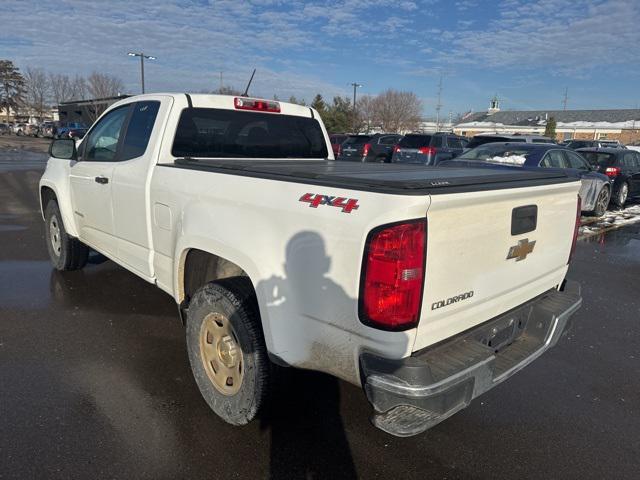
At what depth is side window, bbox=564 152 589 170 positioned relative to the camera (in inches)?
419

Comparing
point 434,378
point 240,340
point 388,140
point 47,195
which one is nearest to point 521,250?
point 434,378

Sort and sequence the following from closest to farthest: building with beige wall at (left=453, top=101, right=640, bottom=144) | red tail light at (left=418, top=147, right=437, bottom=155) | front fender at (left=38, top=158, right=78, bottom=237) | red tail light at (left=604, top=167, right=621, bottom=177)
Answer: front fender at (left=38, top=158, right=78, bottom=237), red tail light at (left=604, top=167, right=621, bottom=177), red tail light at (left=418, top=147, right=437, bottom=155), building with beige wall at (left=453, top=101, right=640, bottom=144)

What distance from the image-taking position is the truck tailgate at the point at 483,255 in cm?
217

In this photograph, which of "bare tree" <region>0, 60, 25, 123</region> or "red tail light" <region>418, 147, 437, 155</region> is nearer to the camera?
"red tail light" <region>418, 147, 437, 155</region>

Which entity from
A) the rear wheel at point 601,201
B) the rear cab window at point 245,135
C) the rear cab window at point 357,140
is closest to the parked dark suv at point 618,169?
the rear wheel at point 601,201

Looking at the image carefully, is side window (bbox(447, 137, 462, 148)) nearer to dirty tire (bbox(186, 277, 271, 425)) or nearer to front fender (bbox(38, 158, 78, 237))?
front fender (bbox(38, 158, 78, 237))

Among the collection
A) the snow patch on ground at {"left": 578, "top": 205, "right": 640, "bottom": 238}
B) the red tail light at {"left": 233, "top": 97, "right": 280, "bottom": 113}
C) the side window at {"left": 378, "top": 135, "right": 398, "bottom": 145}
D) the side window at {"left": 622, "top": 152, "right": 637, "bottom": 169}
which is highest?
the red tail light at {"left": 233, "top": 97, "right": 280, "bottom": 113}

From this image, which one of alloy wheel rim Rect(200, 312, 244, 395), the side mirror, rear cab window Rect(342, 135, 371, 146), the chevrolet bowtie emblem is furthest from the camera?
rear cab window Rect(342, 135, 371, 146)

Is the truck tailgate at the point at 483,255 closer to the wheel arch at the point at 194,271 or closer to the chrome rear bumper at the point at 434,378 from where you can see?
the chrome rear bumper at the point at 434,378

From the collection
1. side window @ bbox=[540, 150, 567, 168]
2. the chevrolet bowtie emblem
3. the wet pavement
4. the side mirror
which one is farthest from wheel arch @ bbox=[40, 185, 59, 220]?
side window @ bbox=[540, 150, 567, 168]

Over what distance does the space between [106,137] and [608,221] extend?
34.6ft

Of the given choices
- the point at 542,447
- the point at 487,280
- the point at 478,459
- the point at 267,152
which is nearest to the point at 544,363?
the point at 542,447

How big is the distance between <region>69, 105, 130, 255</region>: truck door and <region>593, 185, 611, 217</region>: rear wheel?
10353 mm

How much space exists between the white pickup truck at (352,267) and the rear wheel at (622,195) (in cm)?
1139
